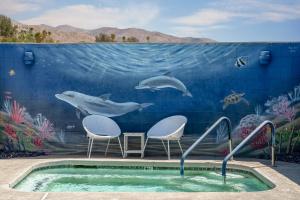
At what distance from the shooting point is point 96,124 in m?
10.5

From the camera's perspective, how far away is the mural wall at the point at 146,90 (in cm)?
1045

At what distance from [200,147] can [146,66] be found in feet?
7.06

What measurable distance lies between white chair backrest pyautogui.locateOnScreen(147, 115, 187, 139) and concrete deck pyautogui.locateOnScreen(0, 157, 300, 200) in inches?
31.6

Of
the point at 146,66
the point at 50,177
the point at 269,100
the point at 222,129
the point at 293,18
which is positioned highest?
the point at 293,18

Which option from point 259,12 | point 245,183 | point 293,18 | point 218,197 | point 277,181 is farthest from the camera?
point 259,12

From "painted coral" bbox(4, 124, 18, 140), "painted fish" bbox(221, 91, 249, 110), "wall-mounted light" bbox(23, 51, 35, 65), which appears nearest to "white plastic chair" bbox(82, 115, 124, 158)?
"painted coral" bbox(4, 124, 18, 140)

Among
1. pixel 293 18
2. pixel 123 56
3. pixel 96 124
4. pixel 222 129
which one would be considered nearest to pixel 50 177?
pixel 96 124

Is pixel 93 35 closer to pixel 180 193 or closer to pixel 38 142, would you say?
pixel 38 142

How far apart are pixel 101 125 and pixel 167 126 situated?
4.73 feet

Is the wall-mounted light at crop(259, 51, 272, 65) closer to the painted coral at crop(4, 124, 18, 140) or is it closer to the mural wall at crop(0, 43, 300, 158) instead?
the mural wall at crop(0, 43, 300, 158)

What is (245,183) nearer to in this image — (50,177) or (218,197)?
(218,197)

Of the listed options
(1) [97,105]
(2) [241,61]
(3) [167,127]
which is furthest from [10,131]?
(2) [241,61]

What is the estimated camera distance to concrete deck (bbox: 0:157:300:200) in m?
6.46

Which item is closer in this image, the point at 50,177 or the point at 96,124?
the point at 50,177
